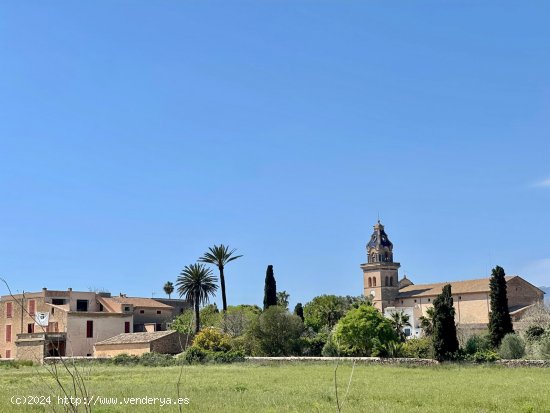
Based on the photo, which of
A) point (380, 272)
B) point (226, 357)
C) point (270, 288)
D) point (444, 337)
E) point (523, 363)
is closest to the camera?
point (523, 363)

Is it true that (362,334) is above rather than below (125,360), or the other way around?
above

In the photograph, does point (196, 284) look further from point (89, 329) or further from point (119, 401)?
point (119, 401)

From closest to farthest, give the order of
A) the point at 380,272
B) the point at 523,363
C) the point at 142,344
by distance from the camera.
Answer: the point at 523,363 < the point at 142,344 < the point at 380,272

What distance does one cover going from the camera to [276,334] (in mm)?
55406

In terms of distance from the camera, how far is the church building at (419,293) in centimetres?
8831

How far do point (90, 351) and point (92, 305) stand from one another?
1014 centimetres

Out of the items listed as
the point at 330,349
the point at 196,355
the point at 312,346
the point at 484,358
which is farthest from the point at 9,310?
the point at 484,358

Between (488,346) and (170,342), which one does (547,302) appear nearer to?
(488,346)

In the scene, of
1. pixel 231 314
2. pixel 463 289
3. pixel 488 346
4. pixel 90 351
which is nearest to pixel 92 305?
pixel 90 351

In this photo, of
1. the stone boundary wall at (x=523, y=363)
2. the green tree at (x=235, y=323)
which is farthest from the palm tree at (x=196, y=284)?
the stone boundary wall at (x=523, y=363)

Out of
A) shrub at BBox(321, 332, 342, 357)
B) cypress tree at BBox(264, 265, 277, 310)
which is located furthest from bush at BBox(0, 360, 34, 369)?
cypress tree at BBox(264, 265, 277, 310)

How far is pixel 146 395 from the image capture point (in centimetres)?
2245

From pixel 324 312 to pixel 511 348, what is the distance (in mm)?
43135

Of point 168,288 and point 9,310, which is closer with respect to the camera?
point 9,310
